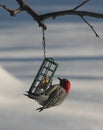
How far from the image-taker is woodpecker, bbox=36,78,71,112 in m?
11.5

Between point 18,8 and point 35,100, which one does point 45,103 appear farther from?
point 18,8

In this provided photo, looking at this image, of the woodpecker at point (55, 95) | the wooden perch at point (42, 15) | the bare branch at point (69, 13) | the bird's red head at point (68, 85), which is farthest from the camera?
the bird's red head at point (68, 85)

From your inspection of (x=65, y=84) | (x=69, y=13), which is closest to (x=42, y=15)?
(x=69, y=13)

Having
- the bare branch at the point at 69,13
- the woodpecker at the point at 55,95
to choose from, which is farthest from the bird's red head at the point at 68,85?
the bare branch at the point at 69,13

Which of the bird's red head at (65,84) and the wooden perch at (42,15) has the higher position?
the wooden perch at (42,15)

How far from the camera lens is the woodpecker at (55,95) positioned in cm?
1149

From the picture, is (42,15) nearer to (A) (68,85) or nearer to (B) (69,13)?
(B) (69,13)

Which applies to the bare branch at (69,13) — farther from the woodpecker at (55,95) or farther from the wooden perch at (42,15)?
the woodpecker at (55,95)

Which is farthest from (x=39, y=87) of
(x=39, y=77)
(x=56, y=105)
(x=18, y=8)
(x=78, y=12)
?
(x=78, y=12)

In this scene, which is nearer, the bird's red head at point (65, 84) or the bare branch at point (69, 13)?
the bare branch at point (69, 13)

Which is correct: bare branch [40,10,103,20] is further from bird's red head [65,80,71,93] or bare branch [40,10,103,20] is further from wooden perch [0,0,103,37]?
bird's red head [65,80,71,93]

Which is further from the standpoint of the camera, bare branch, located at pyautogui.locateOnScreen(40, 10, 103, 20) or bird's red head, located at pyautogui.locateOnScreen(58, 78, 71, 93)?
bird's red head, located at pyautogui.locateOnScreen(58, 78, 71, 93)

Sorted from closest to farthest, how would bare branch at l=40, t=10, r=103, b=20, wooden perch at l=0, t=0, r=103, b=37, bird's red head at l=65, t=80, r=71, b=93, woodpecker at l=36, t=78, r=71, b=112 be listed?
bare branch at l=40, t=10, r=103, b=20, wooden perch at l=0, t=0, r=103, b=37, woodpecker at l=36, t=78, r=71, b=112, bird's red head at l=65, t=80, r=71, b=93

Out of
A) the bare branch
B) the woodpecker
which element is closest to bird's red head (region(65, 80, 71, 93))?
the woodpecker
